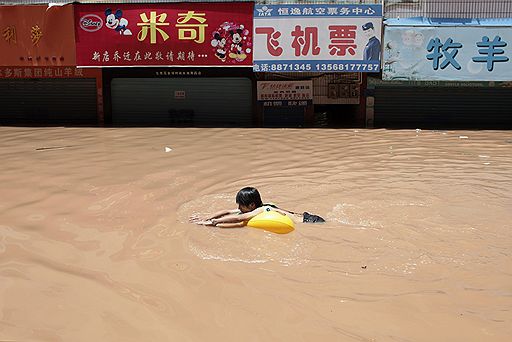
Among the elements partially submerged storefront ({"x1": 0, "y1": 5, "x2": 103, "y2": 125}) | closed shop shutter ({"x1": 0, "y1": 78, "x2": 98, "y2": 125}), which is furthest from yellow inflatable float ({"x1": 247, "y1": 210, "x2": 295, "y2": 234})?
closed shop shutter ({"x1": 0, "y1": 78, "x2": 98, "y2": 125})

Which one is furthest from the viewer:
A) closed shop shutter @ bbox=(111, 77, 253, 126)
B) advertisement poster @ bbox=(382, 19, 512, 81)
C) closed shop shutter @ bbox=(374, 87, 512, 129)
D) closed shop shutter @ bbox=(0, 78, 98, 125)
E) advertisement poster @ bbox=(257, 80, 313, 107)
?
closed shop shutter @ bbox=(0, 78, 98, 125)

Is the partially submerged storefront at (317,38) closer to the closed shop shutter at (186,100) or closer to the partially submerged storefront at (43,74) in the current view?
the closed shop shutter at (186,100)

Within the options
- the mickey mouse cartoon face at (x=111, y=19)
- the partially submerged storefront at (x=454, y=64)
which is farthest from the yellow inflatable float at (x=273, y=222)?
the mickey mouse cartoon face at (x=111, y=19)

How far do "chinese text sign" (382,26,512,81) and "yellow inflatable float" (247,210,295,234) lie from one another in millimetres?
10195

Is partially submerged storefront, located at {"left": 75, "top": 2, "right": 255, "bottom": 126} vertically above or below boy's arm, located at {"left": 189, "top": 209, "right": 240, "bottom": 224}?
above

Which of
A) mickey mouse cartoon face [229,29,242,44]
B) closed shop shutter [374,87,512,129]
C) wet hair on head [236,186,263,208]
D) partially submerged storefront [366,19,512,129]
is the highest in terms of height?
mickey mouse cartoon face [229,29,242,44]

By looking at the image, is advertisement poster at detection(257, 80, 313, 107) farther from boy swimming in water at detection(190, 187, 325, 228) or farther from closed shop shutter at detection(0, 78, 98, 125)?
boy swimming in water at detection(190, 187, 325, 228)

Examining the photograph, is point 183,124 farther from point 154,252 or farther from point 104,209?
point 154,252

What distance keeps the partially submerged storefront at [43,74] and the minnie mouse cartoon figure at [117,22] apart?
1.08 metres

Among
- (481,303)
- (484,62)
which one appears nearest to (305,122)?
(484,62)

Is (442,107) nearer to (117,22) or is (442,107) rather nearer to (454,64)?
(454,64)

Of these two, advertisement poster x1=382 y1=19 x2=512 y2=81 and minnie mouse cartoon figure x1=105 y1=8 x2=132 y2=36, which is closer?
advertisement poster x1=382 y1=19 x2=512 y2=81

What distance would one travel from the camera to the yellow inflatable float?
4977mm

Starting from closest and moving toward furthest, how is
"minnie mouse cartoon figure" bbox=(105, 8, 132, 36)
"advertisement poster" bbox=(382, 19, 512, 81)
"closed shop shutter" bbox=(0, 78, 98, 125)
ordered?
→ "advertisement poster" bbox=(382, 19, 512, 81)
"minnie mouse cartoon figure" bbox=(105, 8, 132, 36)
"closed shop shutter" bbox=(0, 78, 98, 125)
